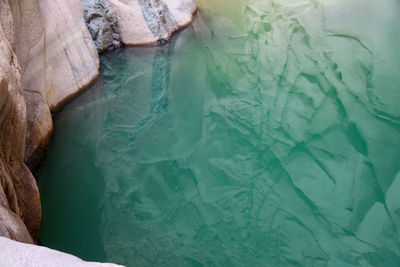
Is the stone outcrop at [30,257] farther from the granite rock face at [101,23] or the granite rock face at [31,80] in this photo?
the granite rock face at [101,23]

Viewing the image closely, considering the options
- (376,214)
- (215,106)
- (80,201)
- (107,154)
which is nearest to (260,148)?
(215,106)

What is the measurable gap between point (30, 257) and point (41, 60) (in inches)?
100

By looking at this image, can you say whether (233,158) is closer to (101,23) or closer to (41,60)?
(41,60)

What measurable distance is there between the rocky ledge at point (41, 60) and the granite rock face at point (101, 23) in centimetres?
1

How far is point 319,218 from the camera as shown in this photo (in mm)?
2551

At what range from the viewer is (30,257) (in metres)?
1.21

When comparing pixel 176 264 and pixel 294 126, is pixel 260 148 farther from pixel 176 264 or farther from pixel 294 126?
pixel 176 264

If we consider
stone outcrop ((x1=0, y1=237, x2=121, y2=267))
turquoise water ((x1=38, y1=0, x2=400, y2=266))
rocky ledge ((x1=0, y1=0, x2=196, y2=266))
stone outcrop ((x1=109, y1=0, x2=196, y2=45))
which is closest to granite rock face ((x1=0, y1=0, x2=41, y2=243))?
rocky ledge ((x1=0, y1=0, x2=196, y2=266))

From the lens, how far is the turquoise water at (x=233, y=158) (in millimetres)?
2344

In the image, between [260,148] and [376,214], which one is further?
[260,148]

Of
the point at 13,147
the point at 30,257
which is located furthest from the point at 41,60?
the point at 30,257

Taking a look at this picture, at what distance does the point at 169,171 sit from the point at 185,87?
147cm

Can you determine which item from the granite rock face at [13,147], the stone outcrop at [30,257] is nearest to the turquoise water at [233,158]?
the granite rock face at [13,147]

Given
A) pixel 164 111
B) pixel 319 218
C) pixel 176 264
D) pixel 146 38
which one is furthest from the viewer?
pixel 146 38
